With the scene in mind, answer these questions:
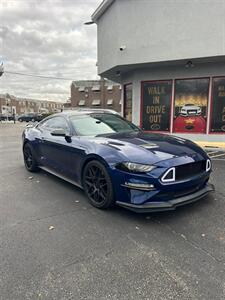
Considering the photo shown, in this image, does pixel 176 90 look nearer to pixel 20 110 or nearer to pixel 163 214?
pixel 163 214

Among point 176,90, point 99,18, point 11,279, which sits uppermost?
point 99,18

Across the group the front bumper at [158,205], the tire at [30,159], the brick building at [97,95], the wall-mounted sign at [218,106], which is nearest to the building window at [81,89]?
the brick building at [97,95]

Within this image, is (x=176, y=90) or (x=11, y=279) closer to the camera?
(x=11, y=279)

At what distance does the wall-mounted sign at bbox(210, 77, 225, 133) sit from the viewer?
30.5 feet

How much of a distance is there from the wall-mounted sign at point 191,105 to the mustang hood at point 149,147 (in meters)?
6.41

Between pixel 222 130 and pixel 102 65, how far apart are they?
588cm

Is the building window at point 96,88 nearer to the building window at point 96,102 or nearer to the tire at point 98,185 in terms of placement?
the building window at point 96,102

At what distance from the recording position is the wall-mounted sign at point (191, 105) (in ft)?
31.5

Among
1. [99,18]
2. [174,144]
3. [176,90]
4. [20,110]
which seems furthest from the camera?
[20,110]

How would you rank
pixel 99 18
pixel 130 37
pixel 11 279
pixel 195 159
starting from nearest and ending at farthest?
pixel 11 279, pixel 195 159, pixel 130 37, pixel 99 18

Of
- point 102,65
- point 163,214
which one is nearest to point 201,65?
point 102,65

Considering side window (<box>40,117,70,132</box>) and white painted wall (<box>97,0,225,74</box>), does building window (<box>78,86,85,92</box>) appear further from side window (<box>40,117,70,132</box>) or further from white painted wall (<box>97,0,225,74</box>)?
side window (<box>40,117,70,132</box>)

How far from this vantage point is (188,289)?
2068 millimetres

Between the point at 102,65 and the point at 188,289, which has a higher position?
the point at 102,65
